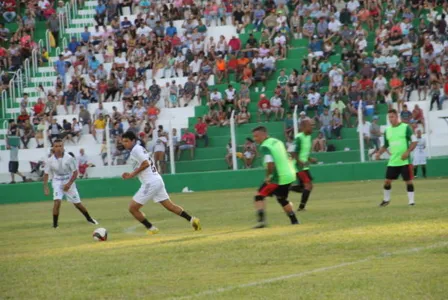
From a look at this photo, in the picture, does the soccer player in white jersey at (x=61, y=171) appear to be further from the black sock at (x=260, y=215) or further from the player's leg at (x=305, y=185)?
the black sock at (x=260, y=215)

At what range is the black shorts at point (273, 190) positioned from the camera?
758 inches

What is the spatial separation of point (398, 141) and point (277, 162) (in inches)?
177

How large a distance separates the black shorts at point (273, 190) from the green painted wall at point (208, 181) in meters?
19.9

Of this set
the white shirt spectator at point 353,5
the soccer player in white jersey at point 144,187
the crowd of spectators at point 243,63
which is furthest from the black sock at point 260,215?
the white shirt spectator at point 353,5

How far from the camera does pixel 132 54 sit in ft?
155

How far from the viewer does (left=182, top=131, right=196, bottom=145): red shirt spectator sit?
1590 inches

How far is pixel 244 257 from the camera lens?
47.7 ft

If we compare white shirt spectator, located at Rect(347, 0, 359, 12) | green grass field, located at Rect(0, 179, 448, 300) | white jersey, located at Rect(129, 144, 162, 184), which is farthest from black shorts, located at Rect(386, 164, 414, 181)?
white shirt spectator, located at Rect(347, 0, 359, 12)

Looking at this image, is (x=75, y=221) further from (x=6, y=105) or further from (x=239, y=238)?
(x=6, y=105)

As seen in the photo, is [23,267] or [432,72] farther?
[432,72]

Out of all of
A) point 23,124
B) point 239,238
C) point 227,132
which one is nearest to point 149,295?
point 239,238

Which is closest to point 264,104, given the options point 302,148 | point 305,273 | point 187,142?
point 187,142

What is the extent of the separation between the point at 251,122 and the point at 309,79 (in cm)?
306

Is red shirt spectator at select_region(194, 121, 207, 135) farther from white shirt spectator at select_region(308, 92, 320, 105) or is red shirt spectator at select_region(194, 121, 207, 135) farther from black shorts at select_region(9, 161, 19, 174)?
black shorts at select_region(9, 161, 19, 174)
